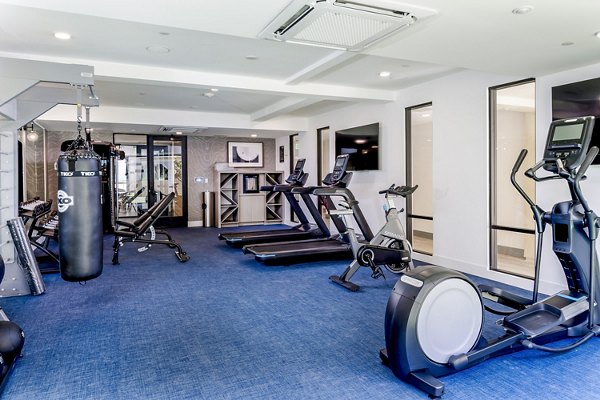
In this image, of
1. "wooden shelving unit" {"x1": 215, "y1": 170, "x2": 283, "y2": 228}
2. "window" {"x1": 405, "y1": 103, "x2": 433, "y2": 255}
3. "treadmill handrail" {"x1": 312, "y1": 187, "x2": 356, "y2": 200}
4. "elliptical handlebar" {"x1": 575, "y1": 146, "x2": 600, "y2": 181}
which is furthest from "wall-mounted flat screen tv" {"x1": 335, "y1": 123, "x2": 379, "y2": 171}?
"elliptical handlebar" {"x1": 575, "y1": 146, "x2": 600, "y2": 181}

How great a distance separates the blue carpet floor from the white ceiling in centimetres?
242

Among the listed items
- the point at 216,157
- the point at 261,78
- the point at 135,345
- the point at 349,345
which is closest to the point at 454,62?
the point at 261,78

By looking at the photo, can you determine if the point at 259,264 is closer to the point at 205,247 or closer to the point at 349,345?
the point at 205,247

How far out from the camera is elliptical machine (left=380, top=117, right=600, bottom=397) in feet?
8.44

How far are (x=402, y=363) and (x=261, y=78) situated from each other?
4.26 m

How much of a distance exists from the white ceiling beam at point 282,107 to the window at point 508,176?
2757 millimetres

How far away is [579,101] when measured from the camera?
166 inches

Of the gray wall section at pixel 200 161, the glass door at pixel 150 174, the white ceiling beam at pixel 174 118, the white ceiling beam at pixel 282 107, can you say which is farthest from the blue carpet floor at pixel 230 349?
the gray wall section at pixel 200 161

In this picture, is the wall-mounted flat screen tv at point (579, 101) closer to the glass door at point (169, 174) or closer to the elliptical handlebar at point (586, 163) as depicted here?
the elliptical handlebar at point (586, 163)

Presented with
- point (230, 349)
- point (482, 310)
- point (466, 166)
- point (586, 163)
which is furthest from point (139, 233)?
point (586, 163)

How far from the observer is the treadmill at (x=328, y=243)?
5.68 m

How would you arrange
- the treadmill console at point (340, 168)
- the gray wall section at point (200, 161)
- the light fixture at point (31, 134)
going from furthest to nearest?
the gray wall section at point (200, 161), the light fixture at point (31, 134), the treadmill console at point (340, 168)

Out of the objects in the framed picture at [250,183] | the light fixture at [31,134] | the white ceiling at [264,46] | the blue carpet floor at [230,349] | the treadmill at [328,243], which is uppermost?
the white ceiling at [264,46]

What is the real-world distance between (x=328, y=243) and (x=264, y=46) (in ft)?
11.2
